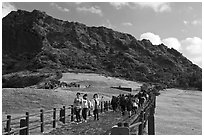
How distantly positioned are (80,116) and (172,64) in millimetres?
169742

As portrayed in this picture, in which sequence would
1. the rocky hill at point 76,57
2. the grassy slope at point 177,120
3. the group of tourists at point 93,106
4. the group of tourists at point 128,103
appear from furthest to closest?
the rocky hill at point 76,57
the grassy slope at point 177,120
the group of tourists at point 128,103
the group of tourists at point 93,106

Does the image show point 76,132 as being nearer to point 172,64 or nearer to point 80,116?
point 80,116

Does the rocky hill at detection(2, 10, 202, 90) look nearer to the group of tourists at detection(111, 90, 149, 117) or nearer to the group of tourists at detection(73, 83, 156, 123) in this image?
the group of tourists at detection(111, 90, 149, 117)

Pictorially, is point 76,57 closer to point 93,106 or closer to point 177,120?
point 177,120

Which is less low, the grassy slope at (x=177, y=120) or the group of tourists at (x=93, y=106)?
the group of tourists at (x=93, y=106)

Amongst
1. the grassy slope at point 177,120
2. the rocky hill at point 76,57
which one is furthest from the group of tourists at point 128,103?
the rocky hill at point 76,57

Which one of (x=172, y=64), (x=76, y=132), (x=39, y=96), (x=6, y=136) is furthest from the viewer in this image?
(x=172, y=64)

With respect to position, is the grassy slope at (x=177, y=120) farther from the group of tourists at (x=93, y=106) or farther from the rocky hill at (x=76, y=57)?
the rocky hill at (x=76, y=57)

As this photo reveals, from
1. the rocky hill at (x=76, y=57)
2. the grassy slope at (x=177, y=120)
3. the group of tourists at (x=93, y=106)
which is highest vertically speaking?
the rocky hill at (x=76, y=57)

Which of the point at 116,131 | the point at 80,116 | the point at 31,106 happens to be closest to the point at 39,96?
the point at 31,106

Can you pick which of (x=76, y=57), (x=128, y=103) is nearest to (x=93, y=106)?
(x=128, y=103)

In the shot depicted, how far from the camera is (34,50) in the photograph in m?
172

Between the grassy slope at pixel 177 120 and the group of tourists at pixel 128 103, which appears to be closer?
the group of tourists at pixel 128 103

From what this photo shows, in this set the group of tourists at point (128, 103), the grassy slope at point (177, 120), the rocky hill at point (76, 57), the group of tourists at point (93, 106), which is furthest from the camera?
the rocky hill at point (76, 57)
